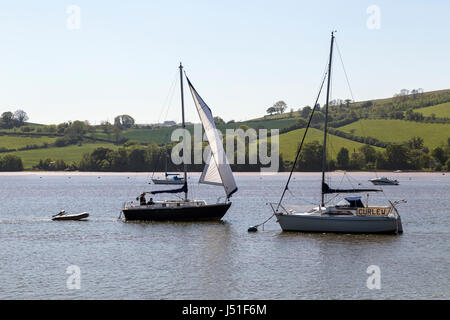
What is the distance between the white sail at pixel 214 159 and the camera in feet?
199

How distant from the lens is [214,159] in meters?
61.1

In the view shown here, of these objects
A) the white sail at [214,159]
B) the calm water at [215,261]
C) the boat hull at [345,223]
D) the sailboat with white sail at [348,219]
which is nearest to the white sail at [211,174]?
the white sail at [214,159]

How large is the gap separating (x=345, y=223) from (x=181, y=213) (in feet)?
60.2

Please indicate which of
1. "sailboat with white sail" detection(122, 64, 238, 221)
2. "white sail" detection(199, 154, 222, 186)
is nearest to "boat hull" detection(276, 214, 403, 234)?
"sailboat with white sail" detection(122, 64, 238, 221)

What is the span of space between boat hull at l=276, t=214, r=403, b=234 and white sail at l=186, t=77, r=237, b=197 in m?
10.2

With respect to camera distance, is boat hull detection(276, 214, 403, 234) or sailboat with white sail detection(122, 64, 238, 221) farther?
sailboat with white sail detection(122, 64, 238, 221)

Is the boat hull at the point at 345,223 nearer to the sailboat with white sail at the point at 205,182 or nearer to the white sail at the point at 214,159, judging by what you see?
the white sail at the point at 214,159

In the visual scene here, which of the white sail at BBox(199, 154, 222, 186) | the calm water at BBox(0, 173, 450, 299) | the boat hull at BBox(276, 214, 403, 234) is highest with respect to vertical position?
the white sail at BBox(199, 154, 222, 186)

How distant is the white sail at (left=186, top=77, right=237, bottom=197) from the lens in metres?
60.7

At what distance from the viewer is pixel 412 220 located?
66.8 meters

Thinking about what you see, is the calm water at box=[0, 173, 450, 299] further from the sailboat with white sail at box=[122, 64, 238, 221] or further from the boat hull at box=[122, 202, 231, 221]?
the sailboat with white sail at box=[122, 64, 238, 221]

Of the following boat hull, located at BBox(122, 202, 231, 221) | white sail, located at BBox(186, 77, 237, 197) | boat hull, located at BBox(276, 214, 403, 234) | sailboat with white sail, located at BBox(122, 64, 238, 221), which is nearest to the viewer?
boat hull, located at BBox(276, 214, 403, 234)
